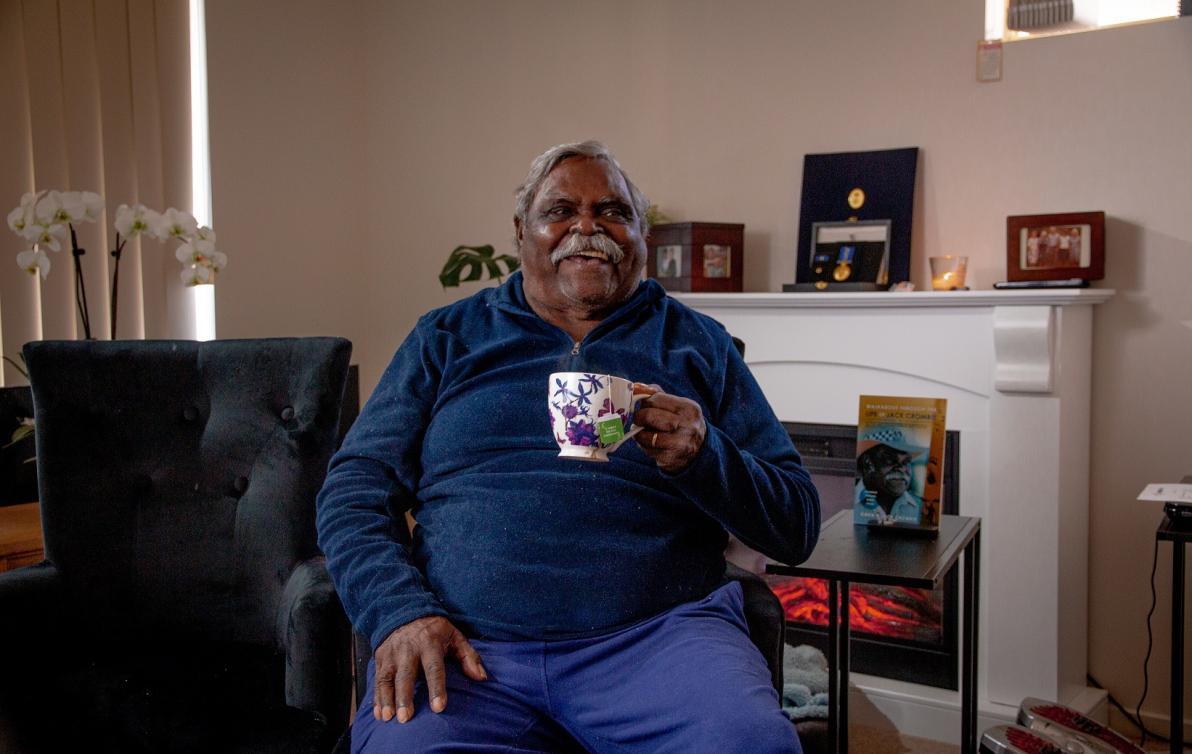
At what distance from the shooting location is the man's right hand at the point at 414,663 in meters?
1.30

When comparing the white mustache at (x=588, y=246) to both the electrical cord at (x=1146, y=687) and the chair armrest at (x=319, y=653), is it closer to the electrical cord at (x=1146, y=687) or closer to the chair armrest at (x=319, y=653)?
the chair armrest at (x=319, y=653)

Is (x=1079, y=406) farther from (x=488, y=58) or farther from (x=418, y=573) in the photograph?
(x=488, y=58)

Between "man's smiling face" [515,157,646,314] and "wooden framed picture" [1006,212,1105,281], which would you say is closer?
"man's smiling face" [515,157,646,314]

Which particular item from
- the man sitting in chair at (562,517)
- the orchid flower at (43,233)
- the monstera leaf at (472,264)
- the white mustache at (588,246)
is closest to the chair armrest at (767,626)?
the man sitting in chair at (562,517)

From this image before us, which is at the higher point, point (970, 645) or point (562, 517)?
point (562, 517)

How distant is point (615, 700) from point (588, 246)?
0.67m

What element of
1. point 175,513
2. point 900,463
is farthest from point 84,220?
point 900,463

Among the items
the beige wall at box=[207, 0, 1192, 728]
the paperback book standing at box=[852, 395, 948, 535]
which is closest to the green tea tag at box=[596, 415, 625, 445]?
the paperback book standing at box=[852, 395, 948, 535]

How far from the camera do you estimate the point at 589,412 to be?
1.22 metres

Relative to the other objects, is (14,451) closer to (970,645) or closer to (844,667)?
(844,667)

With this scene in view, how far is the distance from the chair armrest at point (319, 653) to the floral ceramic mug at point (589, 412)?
532mm

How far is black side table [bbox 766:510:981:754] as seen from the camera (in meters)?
1.62

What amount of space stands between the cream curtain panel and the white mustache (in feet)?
6.04

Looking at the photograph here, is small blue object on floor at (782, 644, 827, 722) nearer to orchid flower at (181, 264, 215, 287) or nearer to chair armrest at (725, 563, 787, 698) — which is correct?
chair armrest at (725, 563, 787, 698)
